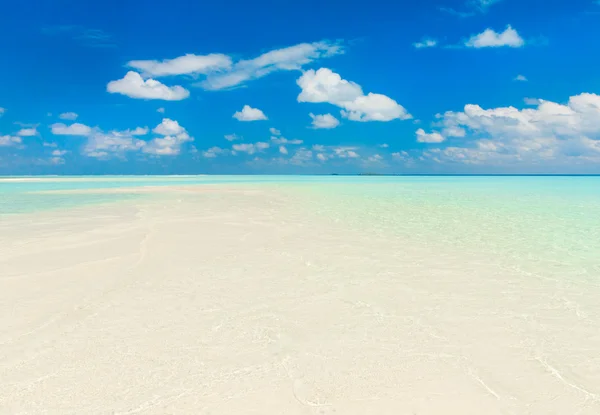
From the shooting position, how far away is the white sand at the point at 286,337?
9.85 feet

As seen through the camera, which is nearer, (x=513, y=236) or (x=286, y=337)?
(x=286, y=337)

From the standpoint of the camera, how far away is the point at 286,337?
4.08 metres

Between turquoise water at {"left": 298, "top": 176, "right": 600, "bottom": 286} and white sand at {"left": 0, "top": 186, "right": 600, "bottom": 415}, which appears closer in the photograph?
white sand at {"left": 0, "top": 186, "right": 600, "bottom": 415}

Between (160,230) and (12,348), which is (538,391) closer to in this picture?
(12,348)

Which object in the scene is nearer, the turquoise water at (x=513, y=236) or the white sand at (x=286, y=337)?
the white sand at (x=286, y=337)

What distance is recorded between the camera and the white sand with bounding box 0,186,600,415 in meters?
3.00

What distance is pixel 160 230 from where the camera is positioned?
35.9 ft

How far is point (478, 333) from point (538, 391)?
3.55ft

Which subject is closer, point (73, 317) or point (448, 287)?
point (73, 317)

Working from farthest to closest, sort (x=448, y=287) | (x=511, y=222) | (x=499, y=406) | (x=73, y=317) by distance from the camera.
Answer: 1. (x=511, y=222)
2. (x=448, y=287)
3. (x=73, y=317)
4. (x=499, y=406)

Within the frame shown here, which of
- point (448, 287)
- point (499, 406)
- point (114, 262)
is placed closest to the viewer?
point (499, 406)

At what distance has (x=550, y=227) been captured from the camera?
11.6 meters

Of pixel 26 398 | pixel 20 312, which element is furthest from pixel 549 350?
pixel 20 312

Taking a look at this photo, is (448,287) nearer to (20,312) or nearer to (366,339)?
(366,339)
